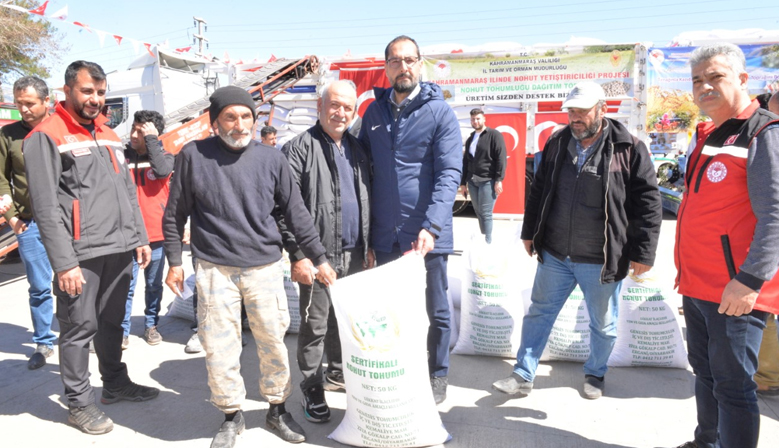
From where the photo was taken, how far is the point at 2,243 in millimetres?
5953

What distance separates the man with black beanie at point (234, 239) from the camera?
2.39 m

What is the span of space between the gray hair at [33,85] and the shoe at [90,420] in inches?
86.6

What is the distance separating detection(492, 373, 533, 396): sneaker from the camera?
2904 millimetres

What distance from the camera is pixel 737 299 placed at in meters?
1.86

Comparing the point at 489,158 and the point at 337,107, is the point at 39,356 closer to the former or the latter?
the point at 337,107

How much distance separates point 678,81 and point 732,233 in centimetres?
947

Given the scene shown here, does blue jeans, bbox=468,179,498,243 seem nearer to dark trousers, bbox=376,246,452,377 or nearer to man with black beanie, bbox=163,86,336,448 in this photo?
dark trousers, bbox=376,246,452,377

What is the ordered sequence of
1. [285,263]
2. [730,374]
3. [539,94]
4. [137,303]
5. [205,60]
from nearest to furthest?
[730,374] < [285,263] < [137,303] < [539,94] < [205,60]

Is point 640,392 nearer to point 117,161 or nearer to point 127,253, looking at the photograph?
point 127,253

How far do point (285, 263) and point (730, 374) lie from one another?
2903mm

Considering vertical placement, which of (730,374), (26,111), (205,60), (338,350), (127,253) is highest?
(205,60)

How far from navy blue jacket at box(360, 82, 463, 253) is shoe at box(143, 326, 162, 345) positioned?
85.3 inches

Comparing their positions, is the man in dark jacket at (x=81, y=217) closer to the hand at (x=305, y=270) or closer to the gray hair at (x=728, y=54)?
the hand at (x=305, y=270)

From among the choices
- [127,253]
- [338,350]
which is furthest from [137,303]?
[338,350]
